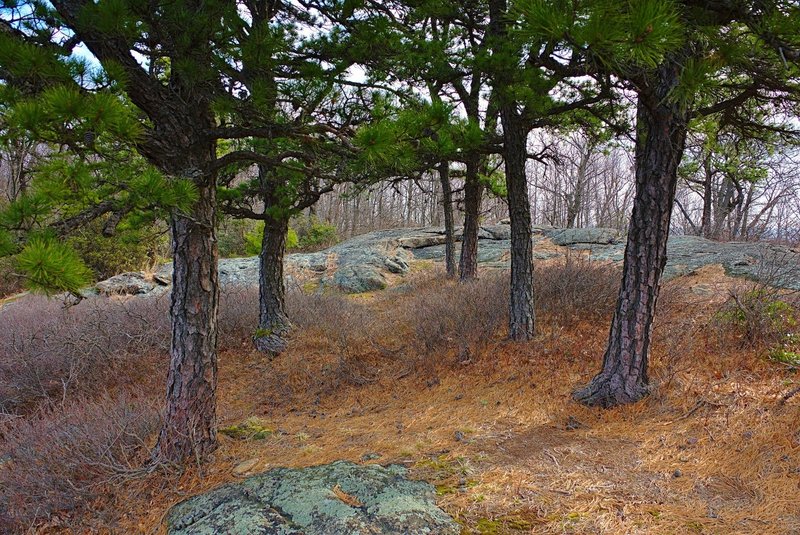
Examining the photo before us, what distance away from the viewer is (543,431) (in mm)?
3877

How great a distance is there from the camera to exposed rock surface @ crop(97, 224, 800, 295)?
10.1 metres

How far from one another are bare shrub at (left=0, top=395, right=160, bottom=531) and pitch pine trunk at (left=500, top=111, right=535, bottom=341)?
443 cm

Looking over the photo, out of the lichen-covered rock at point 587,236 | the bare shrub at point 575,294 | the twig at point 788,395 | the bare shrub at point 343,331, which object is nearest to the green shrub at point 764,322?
the twig at point 788,395

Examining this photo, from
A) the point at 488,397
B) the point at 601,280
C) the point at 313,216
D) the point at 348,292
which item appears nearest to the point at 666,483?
the point at 488,397

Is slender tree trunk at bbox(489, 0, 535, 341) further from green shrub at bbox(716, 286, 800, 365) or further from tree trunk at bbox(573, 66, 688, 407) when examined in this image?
green shrub at bbox(716, 286, 800, 365)

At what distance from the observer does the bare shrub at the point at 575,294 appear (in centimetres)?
650

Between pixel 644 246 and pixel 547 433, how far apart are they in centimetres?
190

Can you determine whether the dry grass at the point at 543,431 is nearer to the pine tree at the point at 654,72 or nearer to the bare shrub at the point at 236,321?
the pine tree at the point at 654,72

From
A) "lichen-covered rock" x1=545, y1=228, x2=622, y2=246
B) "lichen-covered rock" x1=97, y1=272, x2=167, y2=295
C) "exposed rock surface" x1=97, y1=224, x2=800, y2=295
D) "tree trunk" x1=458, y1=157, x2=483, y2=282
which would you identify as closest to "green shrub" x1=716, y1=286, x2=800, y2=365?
"exposed rock surface" x1=97, y1=224, x2=800, y2=295

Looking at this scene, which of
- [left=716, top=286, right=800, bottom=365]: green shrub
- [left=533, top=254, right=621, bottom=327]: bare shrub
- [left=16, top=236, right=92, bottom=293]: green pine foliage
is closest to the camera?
[left=16, top=236, right=92, bottom=293]: green pine foliage

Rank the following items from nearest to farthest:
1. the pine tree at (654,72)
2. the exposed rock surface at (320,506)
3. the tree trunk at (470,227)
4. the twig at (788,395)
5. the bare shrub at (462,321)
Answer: the pine tree at (654,72) < the exposed rock surface at (320,506) < the twig at (788,395) < the bare shrub at (462,321) < the tree trunk at (470,227)

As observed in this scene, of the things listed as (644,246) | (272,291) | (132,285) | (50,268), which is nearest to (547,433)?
(644,246)

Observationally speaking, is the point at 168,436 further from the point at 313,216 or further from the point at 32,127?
the point at 313,216

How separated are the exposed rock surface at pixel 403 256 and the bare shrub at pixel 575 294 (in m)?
2.79
